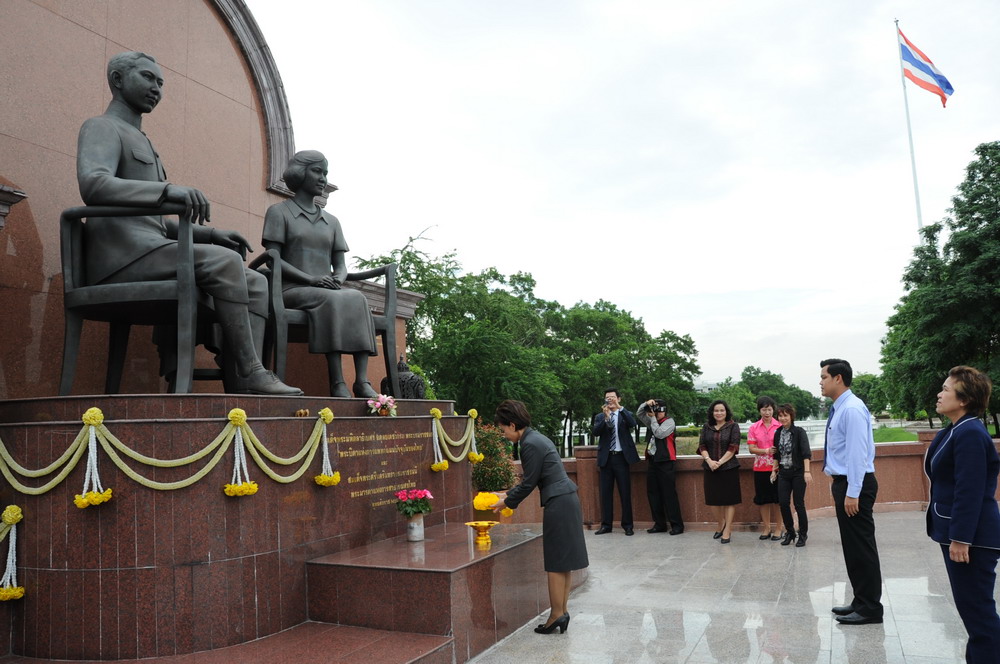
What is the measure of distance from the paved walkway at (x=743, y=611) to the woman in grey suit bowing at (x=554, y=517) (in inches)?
10.5

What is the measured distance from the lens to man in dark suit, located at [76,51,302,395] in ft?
17.1

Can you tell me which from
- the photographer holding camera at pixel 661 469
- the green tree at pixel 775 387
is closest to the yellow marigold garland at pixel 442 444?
the photographer holding camera at pixel 661 469

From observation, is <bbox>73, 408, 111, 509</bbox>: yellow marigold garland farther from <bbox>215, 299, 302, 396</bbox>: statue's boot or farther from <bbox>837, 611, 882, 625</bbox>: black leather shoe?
<bbox>837, 611, 882, 625</bbox>: black leather shoe

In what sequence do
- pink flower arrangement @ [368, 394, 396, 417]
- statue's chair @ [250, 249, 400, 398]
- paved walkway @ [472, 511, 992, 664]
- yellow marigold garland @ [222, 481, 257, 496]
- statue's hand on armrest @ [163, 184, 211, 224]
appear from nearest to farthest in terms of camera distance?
yellow marigold garland @ [222, 481, 257, 496] < paved walkway @ [472, 511, 992, 664] < statue's hand on armrest @ [163, 184, 211, 224] < pink flower arrangement @ [368, 394, 396, 417] < statue's chair @ [250, 249, 400, 398]

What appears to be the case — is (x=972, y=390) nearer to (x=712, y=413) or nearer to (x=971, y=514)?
(x=971, y=514)

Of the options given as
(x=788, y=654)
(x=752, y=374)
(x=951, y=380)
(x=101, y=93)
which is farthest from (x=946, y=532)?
(x=752, y=374)

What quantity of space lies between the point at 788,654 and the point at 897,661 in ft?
2.01

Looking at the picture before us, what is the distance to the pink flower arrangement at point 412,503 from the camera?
5.85 meters

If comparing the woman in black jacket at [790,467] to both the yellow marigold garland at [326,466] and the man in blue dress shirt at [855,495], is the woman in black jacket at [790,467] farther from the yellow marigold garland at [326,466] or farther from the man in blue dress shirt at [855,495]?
the yellow marigold garland at [326,466]

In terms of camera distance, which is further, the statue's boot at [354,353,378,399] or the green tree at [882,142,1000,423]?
the green tree at [882,142,1000,423]

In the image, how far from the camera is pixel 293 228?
714 cm

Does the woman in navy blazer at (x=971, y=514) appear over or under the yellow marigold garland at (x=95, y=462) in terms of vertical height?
under

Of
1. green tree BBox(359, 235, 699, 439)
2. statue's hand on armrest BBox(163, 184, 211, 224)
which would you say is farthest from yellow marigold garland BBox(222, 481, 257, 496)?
green tree BBox(359, 235, 699, 439)

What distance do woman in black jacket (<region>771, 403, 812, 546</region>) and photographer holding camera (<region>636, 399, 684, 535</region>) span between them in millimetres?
1441
